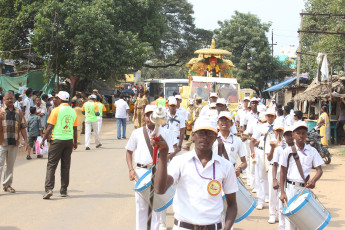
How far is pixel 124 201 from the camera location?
8.59 meters

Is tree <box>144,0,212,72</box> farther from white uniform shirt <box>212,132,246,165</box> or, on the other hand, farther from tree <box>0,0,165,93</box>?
white uniform shirt <box>212,132,246,165</box>

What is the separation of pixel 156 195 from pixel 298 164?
191cm

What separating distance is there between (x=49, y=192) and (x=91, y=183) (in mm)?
1711

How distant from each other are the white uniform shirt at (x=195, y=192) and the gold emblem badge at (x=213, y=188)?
23 millimetres

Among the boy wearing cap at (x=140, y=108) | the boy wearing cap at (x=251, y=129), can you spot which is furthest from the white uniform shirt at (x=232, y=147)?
the boy wearing cap at (x=140, y=108)

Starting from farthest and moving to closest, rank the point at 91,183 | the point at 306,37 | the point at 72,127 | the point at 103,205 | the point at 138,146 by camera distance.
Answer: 1. the point at 306,37
2. the point at 91,183
3. the point at 72,127
4. the point at 103,205
5. the point at 138,146

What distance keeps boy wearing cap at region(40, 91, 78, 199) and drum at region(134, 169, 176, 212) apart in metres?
3.45

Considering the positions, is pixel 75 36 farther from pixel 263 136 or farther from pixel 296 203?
pixel 296 203

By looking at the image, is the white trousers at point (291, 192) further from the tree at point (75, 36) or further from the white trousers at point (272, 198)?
the tree at point (75, 36)

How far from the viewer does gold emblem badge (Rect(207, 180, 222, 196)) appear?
3586mm

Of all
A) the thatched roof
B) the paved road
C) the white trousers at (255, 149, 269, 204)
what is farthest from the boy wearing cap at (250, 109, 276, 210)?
the thatched roof

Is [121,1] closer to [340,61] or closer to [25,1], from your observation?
[25,1]

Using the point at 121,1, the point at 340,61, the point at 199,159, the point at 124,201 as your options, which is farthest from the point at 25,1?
the point at 199,159

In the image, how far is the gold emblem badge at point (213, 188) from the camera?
359 cm
